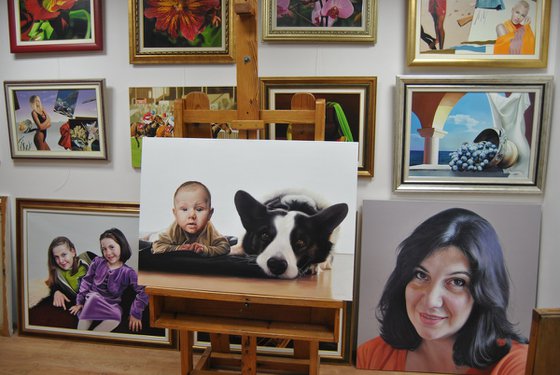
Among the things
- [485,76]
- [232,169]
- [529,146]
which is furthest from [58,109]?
[529,146]

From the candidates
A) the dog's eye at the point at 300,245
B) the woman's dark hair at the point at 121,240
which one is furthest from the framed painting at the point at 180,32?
the dog's eye at the point at 300,245

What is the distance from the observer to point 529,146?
Result: 1.91 meters

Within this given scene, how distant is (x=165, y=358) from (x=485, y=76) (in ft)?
6.50

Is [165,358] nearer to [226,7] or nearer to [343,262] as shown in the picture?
[343,262]

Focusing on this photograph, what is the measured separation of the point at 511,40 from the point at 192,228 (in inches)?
61.4

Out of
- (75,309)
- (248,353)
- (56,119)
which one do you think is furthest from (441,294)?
(56,119)

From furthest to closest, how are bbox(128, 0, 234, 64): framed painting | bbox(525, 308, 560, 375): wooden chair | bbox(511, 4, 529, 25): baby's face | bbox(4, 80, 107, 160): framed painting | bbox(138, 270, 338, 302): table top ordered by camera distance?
1. bbox(4, 80, 107, 160): framed painting
2. bbox(128, 0, 234, 64): framed painting
3. bbox(511, 4, 529, 25): baby's face
4. bbox(138, 270, 338, 302): table top
5. bbox(525, 308, 560, 375): wooden chair

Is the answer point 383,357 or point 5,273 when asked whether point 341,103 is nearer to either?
point 383,357

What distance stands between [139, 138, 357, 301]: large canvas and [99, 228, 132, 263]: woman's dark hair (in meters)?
0.61

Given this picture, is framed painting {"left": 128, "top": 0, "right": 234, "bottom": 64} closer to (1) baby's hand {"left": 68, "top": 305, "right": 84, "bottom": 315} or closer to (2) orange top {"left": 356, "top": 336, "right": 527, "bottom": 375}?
(1) baby's hand {"left": 68, "top": 305, "right": 84, "bottom": 315}

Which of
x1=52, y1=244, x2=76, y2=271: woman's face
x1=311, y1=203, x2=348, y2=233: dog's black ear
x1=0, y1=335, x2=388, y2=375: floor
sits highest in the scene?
x1=311, y1=203, x2=348, y2=233: dog's black ear

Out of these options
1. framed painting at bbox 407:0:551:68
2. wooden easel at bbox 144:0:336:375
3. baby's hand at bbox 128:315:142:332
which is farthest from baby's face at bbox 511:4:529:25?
baby's hand at bbox 128:315:142:332

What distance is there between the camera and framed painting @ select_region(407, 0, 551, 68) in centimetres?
184

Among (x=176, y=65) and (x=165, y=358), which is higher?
(x=176, y=65)
